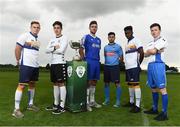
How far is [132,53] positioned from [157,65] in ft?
4.15

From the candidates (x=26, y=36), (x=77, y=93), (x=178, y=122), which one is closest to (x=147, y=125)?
(x=178, y=122)

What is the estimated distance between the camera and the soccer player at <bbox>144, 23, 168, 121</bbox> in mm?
8945

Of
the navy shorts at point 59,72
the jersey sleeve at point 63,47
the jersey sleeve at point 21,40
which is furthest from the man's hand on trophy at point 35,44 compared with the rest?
the navy shorts at point 59,72

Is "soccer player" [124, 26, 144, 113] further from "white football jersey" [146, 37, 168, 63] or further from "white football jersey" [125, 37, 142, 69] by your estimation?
"white football jersey" [146, 37, 168, 63]

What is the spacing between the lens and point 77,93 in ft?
32.0

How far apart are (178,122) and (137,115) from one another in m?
1.20

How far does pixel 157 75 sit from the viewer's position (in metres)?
9.08

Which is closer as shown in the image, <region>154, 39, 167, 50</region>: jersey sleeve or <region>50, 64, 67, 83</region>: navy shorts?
<region>154, 39, 167, 50</region>: jersey sleeve

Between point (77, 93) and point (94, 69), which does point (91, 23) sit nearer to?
point (94, 69)

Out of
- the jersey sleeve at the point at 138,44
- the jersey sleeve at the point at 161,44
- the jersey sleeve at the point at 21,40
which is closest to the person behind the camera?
the jersey sleeve at the point at 161,44

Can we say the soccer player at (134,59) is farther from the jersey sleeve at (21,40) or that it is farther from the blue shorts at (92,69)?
the jersey sleeve at (21,40)

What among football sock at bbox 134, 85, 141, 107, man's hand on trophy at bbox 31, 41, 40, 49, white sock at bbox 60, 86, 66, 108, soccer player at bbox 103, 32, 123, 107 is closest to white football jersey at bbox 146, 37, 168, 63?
football sock at bbox 134, 85, 141, 107

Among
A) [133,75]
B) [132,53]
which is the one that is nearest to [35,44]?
[132,53]

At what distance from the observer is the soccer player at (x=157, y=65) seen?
895 cm
